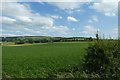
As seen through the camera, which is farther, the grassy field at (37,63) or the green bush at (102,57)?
the grassy field at (37,63)

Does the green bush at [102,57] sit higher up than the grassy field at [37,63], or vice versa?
the green bush at [102,57]

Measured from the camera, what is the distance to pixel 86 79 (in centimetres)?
647

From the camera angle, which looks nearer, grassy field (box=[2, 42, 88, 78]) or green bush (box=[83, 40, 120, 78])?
green bush (box=[83, 40, 120, 78])

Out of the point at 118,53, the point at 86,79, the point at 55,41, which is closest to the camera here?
the point at 86,79

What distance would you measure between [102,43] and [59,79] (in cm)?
357

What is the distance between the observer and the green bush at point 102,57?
885cm

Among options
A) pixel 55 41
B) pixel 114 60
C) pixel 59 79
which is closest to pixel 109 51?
pixel 114 60

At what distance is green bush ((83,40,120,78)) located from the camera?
8.85 meters

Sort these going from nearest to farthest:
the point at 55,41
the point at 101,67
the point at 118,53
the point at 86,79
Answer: the point at 86,79 < the point at 101,67 < the point at 118,53 < the point at 55,41

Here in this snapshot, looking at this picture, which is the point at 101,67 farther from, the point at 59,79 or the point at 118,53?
the point at 59,79

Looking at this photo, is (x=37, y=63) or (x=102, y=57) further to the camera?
(x=37, y=63)

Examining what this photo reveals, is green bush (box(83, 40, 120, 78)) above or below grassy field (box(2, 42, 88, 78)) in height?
above

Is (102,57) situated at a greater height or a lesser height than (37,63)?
greater

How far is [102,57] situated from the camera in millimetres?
9188
